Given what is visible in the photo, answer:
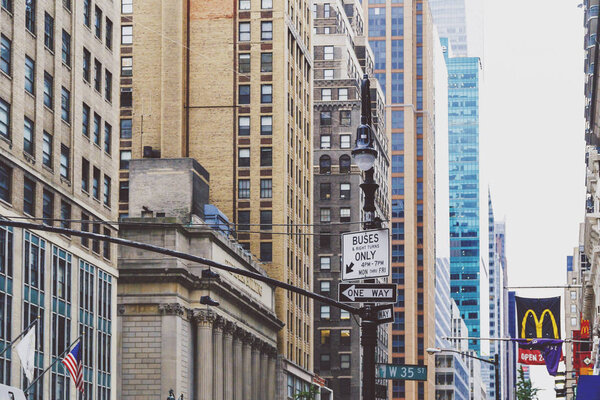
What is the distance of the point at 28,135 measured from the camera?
6197cm

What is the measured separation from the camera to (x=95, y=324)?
7125 cm

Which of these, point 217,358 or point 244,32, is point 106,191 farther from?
point 244,32

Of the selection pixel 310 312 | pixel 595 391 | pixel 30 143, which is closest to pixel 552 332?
pixel 595 391

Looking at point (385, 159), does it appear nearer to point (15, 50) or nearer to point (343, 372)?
point (343, 372)

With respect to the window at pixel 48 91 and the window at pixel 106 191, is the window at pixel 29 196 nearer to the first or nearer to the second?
the window at pixel 48 91

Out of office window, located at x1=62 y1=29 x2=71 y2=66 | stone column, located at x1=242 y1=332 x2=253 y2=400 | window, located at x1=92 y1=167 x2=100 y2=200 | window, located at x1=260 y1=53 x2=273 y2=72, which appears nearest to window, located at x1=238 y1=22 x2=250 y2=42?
window, located at x1=260 y1=53 x2=273 y2=72

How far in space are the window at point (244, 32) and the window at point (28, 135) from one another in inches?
2284

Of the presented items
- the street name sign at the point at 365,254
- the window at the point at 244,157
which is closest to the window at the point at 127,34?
the window at the point at 244,157

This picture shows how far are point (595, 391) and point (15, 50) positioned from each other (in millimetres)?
33345

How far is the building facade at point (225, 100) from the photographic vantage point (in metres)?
116

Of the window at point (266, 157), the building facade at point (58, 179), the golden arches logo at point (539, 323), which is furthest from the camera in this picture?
the window at point (266, 157)

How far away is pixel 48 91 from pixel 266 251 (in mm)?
54958

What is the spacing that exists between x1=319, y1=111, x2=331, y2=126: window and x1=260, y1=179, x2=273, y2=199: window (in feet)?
140

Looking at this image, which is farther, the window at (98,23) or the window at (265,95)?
the window at (265,95)
